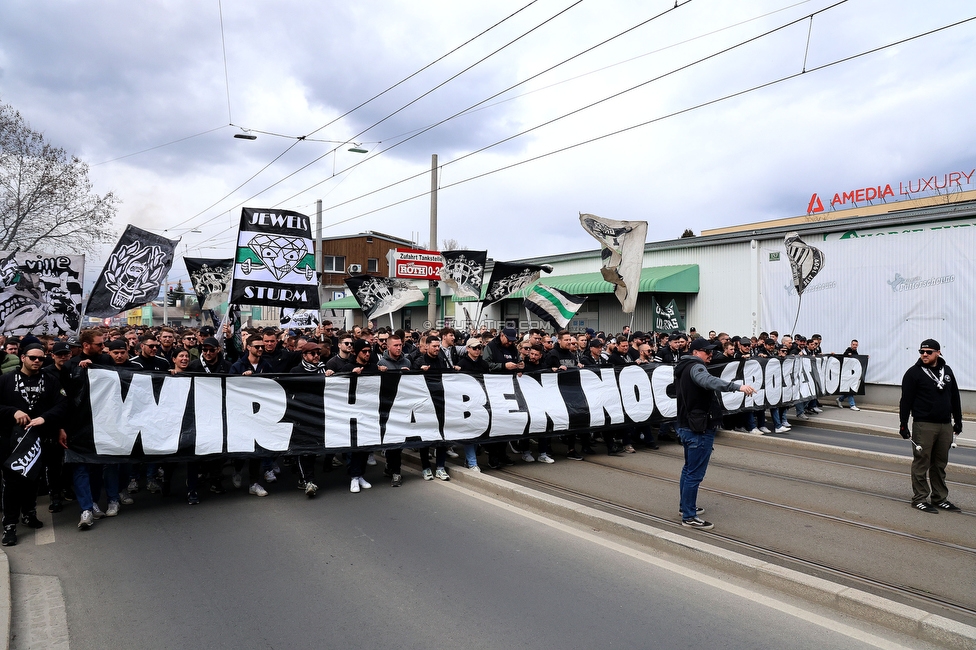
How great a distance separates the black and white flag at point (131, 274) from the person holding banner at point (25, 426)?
5.15 metres

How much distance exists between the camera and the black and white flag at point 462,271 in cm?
1426

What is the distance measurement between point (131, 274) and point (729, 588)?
10747 millimetres

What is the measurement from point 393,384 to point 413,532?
2.49m

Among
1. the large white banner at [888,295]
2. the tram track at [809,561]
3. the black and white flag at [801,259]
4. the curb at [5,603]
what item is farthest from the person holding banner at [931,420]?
the large white banner at [888,295]

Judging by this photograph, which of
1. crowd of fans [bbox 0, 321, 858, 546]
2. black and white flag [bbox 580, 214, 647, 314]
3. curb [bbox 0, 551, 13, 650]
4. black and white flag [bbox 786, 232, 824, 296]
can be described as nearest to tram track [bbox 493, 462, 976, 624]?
crowd of fans [bbox 0, 321, 858, 546]

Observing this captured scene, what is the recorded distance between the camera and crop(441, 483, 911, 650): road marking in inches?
154

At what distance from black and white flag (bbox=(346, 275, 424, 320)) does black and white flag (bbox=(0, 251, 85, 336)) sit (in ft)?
19.1

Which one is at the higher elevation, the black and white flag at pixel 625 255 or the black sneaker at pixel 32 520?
the black and white flag at pixel 625 255

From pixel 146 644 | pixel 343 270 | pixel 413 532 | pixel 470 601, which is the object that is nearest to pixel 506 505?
pixel 413 532

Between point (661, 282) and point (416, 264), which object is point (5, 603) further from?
point (661, 282)

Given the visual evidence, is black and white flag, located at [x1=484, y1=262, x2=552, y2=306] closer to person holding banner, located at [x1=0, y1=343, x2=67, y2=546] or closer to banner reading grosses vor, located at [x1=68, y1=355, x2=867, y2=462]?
banner reading grosses vor, located at [x1=68, y1=355, x2=867, y2=462]

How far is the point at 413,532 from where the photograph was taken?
19.4 feet

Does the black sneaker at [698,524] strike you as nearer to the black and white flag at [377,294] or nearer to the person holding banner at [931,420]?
the person holding banner at [931,420]

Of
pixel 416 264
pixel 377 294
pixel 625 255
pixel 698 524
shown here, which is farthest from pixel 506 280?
pixel 698 524
